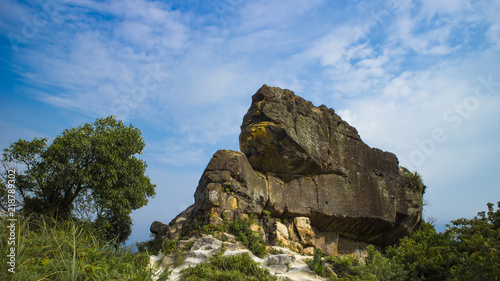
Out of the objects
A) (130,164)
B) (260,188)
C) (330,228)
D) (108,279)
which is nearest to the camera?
(108,279)

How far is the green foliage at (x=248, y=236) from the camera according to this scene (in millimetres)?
13297

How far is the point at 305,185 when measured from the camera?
707 inches

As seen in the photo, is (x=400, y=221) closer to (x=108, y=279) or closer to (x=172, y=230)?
(x=172, y=230)

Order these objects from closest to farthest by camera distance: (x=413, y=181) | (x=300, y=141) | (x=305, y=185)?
1. (x=300, y=141)
2. (x=305, y=185)
3. (x=413, y=181)

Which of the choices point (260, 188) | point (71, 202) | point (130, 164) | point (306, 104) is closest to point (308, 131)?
point (306, 104)

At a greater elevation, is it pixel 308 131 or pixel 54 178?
pixel 308 131

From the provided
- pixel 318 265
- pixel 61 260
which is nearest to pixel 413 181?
pixel 318 265

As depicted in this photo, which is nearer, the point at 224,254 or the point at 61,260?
the point at 61,260

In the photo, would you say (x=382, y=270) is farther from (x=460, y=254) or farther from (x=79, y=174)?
(x=79, y=174)

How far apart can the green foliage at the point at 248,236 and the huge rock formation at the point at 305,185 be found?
1.66 ft

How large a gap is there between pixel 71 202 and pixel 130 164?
10.9 feet

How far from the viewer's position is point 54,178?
17859 millimetres

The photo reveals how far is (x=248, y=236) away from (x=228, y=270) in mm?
3201

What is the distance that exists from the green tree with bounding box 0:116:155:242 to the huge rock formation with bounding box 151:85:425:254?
2869 mm
